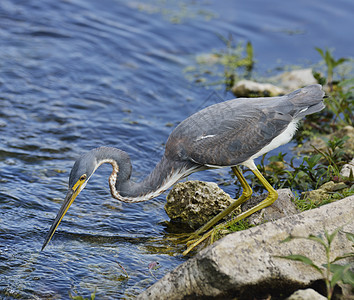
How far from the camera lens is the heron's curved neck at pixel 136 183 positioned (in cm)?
561

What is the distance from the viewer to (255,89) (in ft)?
30.3

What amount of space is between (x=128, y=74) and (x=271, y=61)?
275 centimetres

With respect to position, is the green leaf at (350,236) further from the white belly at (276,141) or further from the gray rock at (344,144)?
the gray rock at (344,144)

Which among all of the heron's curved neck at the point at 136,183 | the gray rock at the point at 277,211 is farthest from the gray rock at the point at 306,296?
the heron's curved neck at the point at 136,183

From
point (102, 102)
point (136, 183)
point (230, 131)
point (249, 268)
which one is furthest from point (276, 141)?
→ point (102, 102)

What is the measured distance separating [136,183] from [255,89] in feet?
13.5

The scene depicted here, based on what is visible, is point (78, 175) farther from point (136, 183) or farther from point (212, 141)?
point (212, 141)

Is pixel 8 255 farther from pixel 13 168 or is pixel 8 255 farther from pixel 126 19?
pixel 126 19

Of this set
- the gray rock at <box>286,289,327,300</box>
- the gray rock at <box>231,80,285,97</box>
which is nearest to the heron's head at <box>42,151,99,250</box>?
the gray rock at <box>286,289,327,300</box>

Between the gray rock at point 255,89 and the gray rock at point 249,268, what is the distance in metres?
4.90

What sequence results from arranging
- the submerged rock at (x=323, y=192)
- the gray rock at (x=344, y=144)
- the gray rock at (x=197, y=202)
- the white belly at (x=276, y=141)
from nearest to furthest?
the submerged rock at (x=323, y=192) → the white belly at (x=276, y=141) → the gray rock at (x=197, y=202) → the gray rock at (x=344, y=144)

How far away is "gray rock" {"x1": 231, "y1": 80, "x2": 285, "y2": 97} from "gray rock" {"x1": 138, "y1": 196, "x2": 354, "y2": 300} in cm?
490

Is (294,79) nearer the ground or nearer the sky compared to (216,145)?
nearer the ground

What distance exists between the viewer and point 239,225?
5.62m
